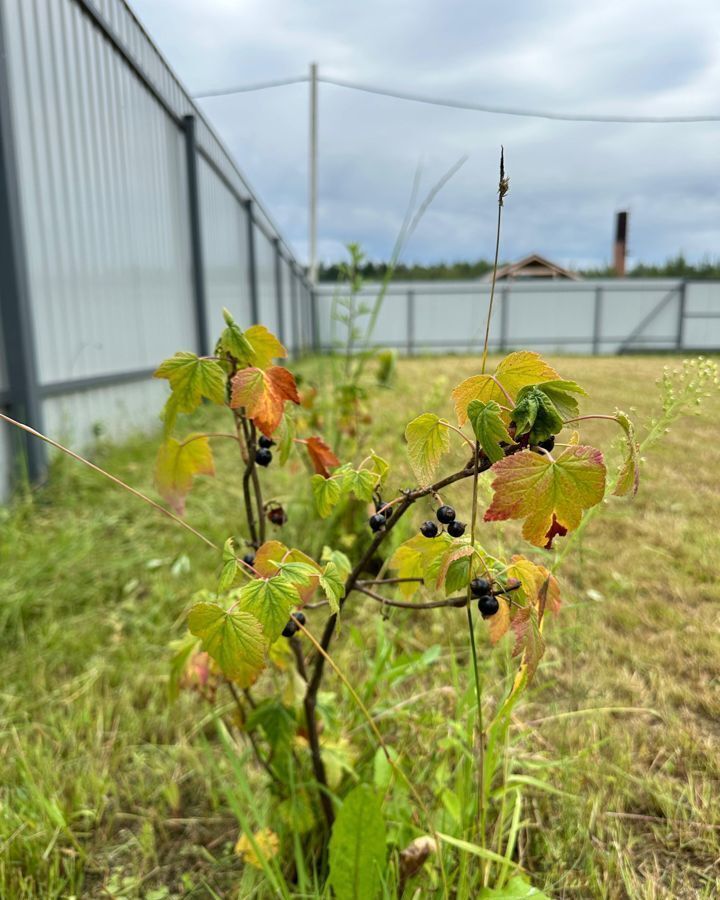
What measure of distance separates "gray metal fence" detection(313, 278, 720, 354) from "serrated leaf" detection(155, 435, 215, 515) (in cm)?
900

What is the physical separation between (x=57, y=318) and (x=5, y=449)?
2.52ft

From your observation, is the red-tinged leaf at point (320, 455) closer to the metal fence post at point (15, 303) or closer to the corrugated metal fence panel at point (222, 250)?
the metal fence post at point (15, 303)

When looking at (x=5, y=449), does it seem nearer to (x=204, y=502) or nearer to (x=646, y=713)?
(x=204, y=502)

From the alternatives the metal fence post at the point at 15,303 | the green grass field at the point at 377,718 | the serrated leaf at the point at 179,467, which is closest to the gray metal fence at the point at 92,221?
the metal fence post at the point at 15,303

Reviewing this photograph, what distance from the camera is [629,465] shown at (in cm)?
50

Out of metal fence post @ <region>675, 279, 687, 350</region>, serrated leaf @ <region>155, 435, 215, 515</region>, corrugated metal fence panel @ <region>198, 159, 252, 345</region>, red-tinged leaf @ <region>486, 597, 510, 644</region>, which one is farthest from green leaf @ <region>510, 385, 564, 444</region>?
metal fence post @ <region>675, 279, 687, 350</region>

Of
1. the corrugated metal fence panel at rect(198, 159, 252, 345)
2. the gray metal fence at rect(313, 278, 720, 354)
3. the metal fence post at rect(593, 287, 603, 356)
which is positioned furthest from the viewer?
the metal fence post at rect(593, 287, 603, 356)

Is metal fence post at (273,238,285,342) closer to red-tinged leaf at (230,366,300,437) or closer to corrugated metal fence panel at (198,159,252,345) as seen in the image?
corrugated metal fence panel at (198,159,252,345)

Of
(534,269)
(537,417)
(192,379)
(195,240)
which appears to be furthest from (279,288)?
(537,417)

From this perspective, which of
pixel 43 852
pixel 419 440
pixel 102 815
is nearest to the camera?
pixel 419 440

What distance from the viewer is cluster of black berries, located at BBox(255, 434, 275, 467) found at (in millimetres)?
651

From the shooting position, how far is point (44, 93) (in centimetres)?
261

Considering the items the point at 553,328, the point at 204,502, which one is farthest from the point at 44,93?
the point at 553,328

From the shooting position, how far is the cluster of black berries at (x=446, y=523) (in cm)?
52
